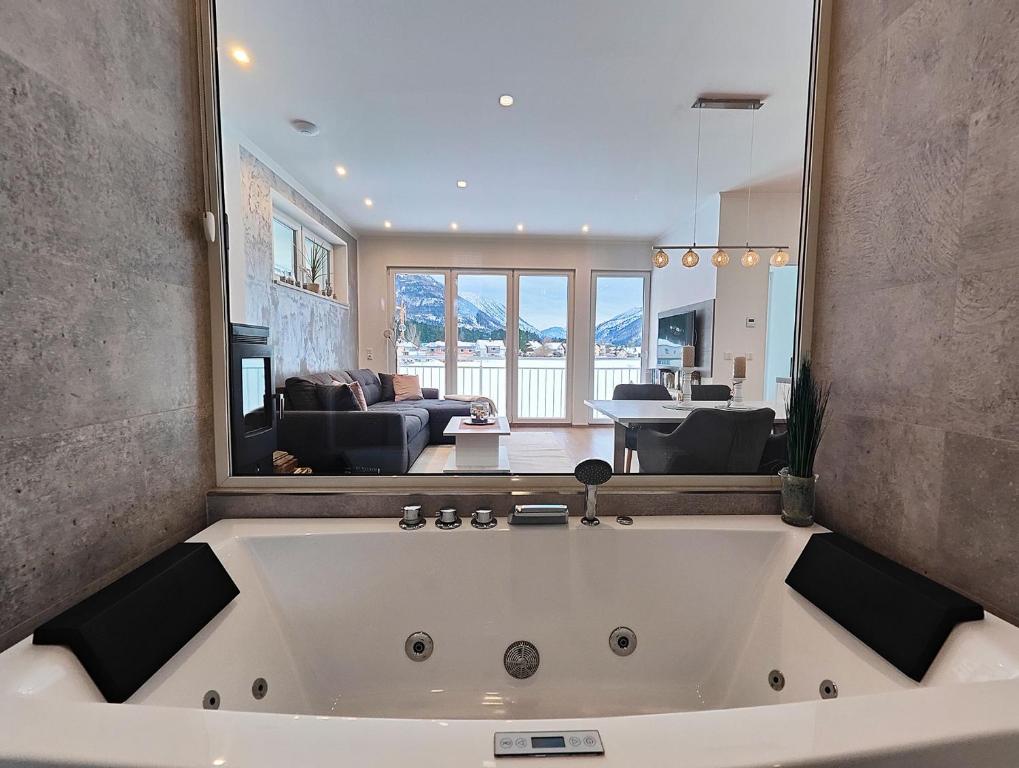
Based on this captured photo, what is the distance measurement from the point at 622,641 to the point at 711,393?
79.9 inches

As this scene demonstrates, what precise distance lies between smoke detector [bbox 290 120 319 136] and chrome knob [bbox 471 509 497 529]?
2.93 meters

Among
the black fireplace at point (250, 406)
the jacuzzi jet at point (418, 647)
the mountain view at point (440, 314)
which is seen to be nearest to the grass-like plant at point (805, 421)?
the jacuzzi jet at point (418, 647)

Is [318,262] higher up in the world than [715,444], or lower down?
higher up

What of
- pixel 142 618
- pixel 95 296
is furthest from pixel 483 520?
pixel 95 296

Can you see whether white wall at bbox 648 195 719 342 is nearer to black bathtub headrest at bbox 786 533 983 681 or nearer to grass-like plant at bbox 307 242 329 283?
grass-like plant at bbox 307 242 329 283

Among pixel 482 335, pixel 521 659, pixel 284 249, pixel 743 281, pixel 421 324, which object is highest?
pixel 284 249

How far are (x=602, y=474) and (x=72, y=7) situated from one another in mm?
1439

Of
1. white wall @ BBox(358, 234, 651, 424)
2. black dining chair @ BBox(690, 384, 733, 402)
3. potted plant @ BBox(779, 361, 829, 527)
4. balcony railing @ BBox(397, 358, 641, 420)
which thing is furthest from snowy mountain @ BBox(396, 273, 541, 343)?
potted plant @ BBox(779, 361, 829, 527)

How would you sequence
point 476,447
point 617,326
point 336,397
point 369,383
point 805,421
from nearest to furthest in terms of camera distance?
point 805,421
point 336,397
point 476,447
point 369,383
point 617,326

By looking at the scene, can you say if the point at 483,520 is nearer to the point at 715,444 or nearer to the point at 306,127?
the point at 715,444

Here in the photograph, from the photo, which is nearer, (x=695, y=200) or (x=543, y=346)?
(x=695, y=200)

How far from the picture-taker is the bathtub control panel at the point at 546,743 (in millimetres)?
529

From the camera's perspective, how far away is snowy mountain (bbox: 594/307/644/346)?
6125 mm

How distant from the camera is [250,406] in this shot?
1.49 meters
